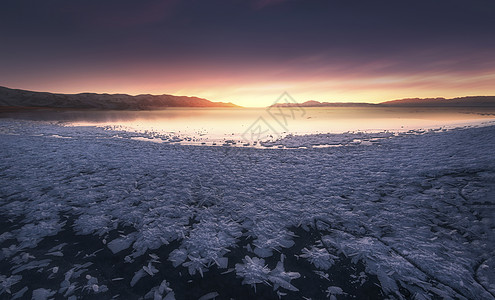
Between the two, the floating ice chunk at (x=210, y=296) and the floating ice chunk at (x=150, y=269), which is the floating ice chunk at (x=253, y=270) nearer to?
the floating ice chunk at (x=210, y=296)

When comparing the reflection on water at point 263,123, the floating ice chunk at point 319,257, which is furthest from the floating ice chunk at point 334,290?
the reflection on water at point 263,123

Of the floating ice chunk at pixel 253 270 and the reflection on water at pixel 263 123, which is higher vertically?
the reflection on water at pixel 263 123

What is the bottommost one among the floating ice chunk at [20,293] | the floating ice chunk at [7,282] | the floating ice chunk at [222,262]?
the floating ice chunk at [222,262]

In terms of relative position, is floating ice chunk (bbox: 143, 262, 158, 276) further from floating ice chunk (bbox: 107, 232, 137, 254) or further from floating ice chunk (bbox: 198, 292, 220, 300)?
floating ice chunk (bbox: 198, 292, 220, 300)

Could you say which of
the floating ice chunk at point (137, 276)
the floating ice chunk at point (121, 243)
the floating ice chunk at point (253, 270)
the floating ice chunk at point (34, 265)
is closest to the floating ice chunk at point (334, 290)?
the floating ice chunk at point (253, 270)

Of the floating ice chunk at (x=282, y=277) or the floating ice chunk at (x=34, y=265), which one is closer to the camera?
the floating ice chunk at (x=282, y=277)

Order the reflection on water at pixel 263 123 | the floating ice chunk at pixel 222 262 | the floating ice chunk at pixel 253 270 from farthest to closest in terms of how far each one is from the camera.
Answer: the reflection on water at pixel 263 123
the floating ice chunk at pixel 222 262
the floating ice chunk at pixel 253 270

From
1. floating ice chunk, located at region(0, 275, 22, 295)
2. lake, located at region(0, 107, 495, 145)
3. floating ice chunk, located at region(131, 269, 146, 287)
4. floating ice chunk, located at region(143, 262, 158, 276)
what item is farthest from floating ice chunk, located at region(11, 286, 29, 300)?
lake, located at region(0, 107, 495, 145)

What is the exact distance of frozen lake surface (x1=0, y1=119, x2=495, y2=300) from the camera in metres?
3.41

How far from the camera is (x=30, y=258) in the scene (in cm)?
401

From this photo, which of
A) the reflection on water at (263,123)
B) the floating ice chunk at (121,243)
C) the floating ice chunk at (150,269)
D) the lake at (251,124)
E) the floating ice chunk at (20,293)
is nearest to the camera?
the floating ice chunk at (20,293)

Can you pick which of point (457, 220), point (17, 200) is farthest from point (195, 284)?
point (17, 200)

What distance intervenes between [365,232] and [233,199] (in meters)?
3.63

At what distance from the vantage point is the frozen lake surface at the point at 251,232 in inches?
134
